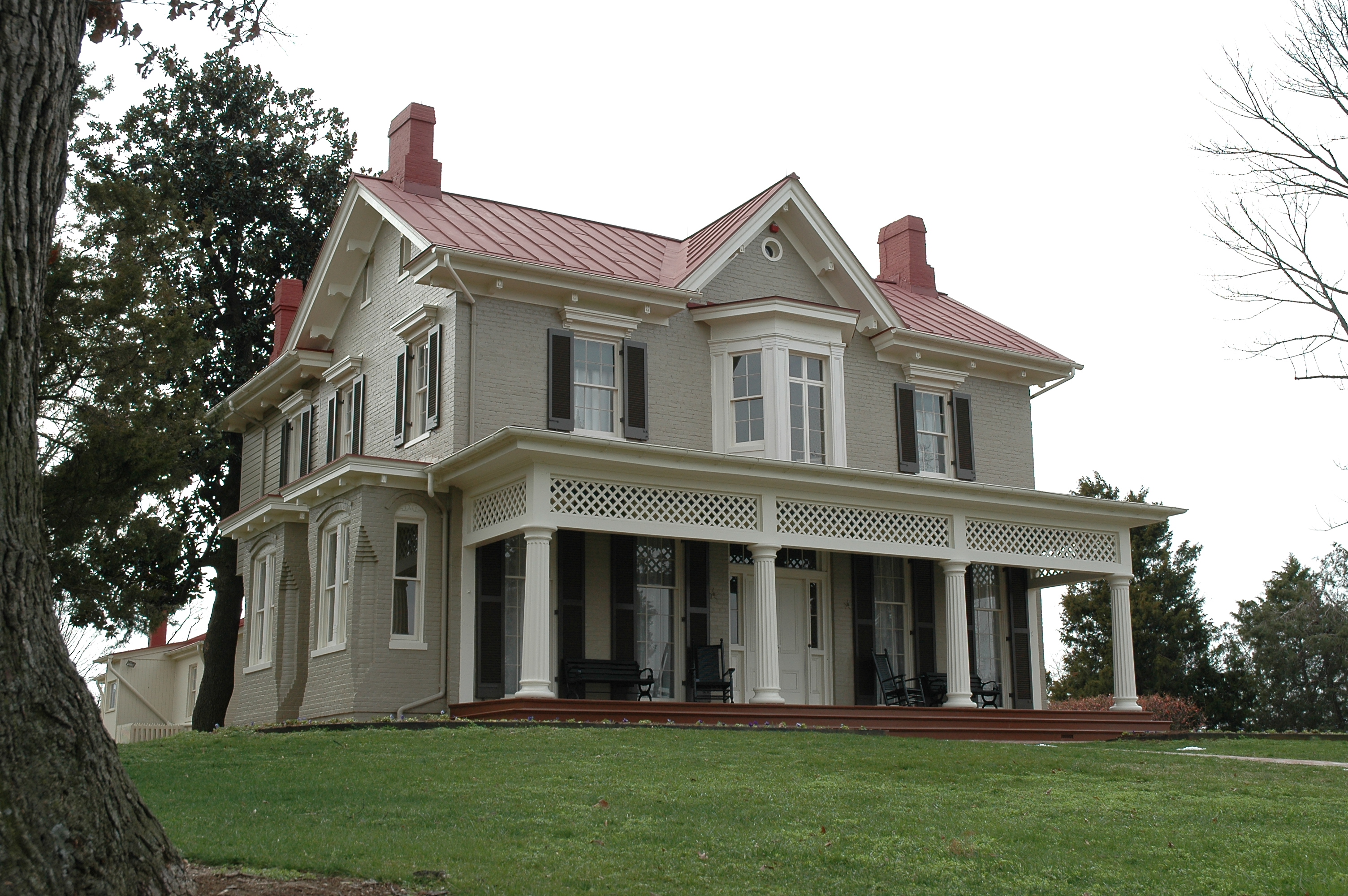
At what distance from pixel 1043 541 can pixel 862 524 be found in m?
3.64

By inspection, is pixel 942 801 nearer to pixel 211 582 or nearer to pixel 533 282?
pixel 533 282

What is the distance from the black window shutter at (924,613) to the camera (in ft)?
71.2

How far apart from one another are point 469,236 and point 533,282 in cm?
123

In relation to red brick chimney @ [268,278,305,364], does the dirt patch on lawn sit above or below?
below

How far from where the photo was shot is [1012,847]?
8281 millimetres

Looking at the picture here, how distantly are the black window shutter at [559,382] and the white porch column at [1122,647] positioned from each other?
9.26 meters

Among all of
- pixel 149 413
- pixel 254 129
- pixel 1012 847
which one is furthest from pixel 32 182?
pixel 254 129

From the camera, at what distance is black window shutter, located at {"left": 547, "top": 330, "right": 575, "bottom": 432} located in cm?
1889

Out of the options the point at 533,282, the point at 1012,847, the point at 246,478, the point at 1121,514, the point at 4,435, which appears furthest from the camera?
the point at 246,478

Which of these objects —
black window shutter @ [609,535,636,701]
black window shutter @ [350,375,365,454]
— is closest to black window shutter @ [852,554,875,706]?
black window shutter @ [609,535,636,701]

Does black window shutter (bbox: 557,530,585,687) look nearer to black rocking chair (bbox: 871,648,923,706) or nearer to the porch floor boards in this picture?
the porch floor boards

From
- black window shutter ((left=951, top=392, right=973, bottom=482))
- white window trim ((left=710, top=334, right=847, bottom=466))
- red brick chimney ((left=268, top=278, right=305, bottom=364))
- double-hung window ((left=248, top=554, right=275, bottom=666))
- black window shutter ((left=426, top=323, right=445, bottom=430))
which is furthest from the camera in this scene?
red brick chimney ((left=268, top=278, right=305, bottom=364))

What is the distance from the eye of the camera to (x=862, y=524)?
758 inches

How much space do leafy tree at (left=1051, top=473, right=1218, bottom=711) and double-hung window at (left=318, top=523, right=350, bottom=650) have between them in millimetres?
25709
